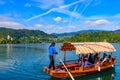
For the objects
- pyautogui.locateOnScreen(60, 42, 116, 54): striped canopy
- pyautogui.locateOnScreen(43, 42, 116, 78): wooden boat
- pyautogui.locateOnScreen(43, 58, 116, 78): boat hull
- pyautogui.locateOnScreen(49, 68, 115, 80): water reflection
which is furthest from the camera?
pyautogui.locateOnScreen(49, 68, 115, 80): water reflection

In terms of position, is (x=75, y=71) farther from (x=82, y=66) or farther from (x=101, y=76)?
(x=101, y=76)

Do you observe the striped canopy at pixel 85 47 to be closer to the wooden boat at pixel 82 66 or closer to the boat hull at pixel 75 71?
the wooden boat at pixel 82 66

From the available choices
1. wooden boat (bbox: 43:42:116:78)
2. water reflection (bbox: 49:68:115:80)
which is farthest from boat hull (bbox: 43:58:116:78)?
water reflection (bbox: 49:68:115:80)

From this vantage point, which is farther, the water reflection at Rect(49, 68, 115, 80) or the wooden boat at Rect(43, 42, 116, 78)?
the water reflection at Rect(49, 68, 115, 80)

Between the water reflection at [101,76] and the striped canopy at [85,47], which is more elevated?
the striped canopy at [85,47]

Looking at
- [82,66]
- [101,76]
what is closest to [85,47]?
[82,66]

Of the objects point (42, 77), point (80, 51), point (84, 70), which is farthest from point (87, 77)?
point (42, 77)

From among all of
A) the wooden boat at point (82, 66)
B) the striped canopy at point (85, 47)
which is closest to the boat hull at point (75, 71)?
the wooden boat at point (82, 66)

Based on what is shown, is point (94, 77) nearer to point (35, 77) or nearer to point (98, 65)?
point (98, 65)

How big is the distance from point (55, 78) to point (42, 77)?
1.60 m

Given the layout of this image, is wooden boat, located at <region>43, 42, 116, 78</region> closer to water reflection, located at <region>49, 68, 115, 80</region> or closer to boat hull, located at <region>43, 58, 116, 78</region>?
boat hull, located at <region>43, 58, 116, 78</region>

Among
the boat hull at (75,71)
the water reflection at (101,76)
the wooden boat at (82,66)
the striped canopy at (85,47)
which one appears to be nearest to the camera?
the boat hull at (75,71)

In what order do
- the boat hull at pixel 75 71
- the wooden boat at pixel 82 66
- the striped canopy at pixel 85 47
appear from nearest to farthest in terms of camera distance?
the boat hull at pixel 75 71
the wooden boat at pixel 82 66
the striped canopy at pixel 85 47

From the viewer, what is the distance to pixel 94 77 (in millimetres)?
28438
